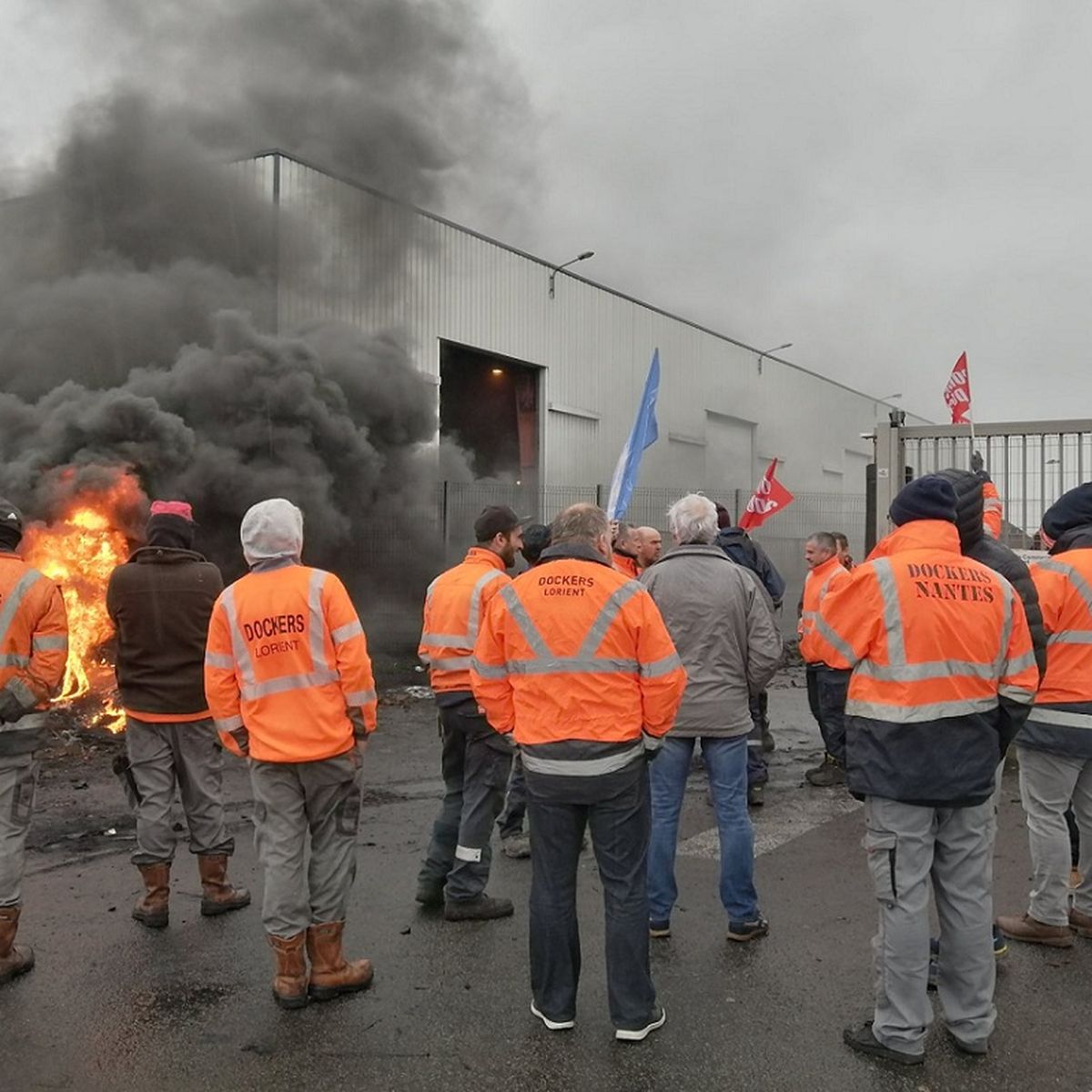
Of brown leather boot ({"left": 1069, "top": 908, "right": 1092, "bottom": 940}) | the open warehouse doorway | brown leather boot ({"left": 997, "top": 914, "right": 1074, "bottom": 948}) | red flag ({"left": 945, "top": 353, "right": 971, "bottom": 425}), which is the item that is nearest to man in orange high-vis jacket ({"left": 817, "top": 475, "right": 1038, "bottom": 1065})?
brown leather boot ({"left": 997, "top": 914, "right": 1074, "bottom": 948})

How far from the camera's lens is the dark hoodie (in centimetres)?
339

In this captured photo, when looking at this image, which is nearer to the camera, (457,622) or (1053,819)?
(1053,819)

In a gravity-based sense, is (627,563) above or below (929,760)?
above

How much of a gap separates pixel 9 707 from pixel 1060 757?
4.29 m

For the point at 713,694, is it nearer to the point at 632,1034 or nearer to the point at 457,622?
the point at 457,622

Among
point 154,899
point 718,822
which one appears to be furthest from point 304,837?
point 718,822

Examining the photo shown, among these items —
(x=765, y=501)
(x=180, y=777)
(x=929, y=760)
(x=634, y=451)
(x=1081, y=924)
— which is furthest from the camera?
(x=765, y=501)

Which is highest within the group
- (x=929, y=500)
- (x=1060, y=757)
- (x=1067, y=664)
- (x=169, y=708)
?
(x=929, y=500)

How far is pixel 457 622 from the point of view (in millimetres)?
4492

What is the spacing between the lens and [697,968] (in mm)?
3779

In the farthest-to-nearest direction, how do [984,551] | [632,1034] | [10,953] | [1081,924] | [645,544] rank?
[645,544], [1081,924], [10,953], [984,551], [632,1034]

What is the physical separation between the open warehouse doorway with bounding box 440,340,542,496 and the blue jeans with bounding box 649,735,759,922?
15.7m

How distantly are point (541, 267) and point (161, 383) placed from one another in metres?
9.59

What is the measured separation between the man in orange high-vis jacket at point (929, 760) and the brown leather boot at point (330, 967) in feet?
5.82
